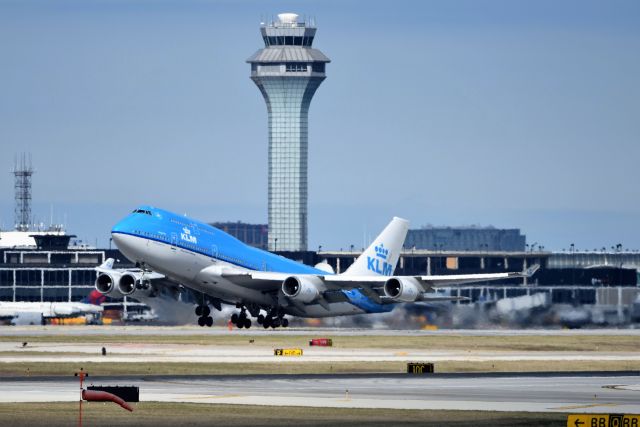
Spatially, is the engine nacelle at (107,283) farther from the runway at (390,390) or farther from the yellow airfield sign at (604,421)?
the yellow airfield sign at (604,421)

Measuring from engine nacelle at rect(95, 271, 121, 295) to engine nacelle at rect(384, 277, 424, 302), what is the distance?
1960 cm

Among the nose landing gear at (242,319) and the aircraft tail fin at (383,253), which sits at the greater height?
the aircraft tail fin at (383,253)

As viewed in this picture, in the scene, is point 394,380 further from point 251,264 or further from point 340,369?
point 251,264

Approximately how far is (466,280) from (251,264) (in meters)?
17.3

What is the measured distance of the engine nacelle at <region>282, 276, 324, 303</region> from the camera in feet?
344

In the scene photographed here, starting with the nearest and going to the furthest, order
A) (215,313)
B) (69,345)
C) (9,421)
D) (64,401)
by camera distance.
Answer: (9,421)
(64,401)
(69,345)
(215,313)

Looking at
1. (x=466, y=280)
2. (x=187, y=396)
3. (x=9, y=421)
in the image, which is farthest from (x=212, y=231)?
(x=9, y=421)

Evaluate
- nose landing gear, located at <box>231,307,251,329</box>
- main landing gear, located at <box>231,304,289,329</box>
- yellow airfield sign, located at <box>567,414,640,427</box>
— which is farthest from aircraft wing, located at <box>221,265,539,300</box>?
yellow airfield sign, located at <box>567,414,640,427</box>

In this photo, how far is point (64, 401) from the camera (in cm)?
5650

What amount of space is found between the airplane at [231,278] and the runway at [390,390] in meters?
25.6

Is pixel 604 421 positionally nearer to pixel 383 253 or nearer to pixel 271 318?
pixel 271 318

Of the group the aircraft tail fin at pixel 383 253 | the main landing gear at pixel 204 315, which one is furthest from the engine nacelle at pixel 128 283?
the aircraft tail fin at pixel 383 253

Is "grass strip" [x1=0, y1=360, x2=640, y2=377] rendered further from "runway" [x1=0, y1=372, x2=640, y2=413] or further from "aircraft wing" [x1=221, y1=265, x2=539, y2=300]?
"aircraft wing" [x1=221, y1=265, x2=539, y2=300]

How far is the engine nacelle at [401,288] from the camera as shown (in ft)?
348
